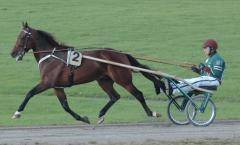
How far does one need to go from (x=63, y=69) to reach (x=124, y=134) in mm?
2231

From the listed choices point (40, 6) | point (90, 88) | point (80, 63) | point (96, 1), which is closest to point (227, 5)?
point (96, 1)

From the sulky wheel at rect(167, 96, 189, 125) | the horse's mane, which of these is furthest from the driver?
the horse's mane

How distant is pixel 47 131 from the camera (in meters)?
15.2

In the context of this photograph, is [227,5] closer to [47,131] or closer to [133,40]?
[133,40]

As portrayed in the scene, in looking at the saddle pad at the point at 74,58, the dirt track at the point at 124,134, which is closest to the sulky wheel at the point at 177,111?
the dirt track at the point at 124,134

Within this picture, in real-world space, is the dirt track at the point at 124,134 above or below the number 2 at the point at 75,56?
below

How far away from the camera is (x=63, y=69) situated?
53.1 ft

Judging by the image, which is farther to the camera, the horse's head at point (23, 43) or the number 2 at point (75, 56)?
the horse's head at point (23, 43)

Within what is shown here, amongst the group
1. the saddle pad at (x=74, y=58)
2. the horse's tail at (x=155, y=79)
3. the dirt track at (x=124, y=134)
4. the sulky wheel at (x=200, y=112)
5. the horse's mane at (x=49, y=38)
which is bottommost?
the dirt track at (x=124, y=134)

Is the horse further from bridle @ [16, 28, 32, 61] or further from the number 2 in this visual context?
the number 2

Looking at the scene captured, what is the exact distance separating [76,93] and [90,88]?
0.57 m

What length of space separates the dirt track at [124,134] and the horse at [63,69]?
0.69 metres

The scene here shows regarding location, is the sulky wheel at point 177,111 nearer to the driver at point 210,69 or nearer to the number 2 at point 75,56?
the driver at point 210,69

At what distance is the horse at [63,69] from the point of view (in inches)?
637
